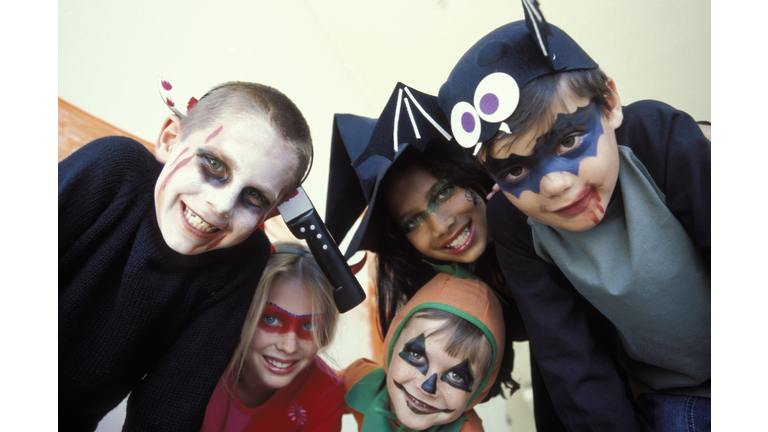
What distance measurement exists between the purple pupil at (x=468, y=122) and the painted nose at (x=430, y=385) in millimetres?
503

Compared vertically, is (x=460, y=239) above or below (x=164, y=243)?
below

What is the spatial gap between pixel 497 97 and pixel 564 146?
12 centimetres

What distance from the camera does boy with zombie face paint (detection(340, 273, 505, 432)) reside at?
35.7 inches

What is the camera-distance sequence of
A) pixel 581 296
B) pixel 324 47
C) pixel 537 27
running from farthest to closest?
pixel 324 47 → pixel 581 296 → pixel 537 27

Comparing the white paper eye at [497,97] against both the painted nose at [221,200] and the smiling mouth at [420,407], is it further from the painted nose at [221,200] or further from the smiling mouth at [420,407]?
the smiling mouth at [420,407]

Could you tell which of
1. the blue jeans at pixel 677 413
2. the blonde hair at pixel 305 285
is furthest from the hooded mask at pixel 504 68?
the blue jeans at pixel 677 413

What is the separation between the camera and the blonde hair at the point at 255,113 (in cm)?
75

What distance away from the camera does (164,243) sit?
75 cm

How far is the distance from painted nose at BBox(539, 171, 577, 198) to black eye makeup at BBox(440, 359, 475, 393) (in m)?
0.43

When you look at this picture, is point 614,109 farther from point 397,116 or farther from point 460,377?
point 460,377

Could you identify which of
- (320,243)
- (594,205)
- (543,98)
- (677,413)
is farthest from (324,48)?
(677,413)

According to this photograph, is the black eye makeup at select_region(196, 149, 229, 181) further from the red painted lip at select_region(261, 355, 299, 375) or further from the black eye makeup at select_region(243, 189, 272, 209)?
the red painted lip at select_region(261, 355, 299, 375)
